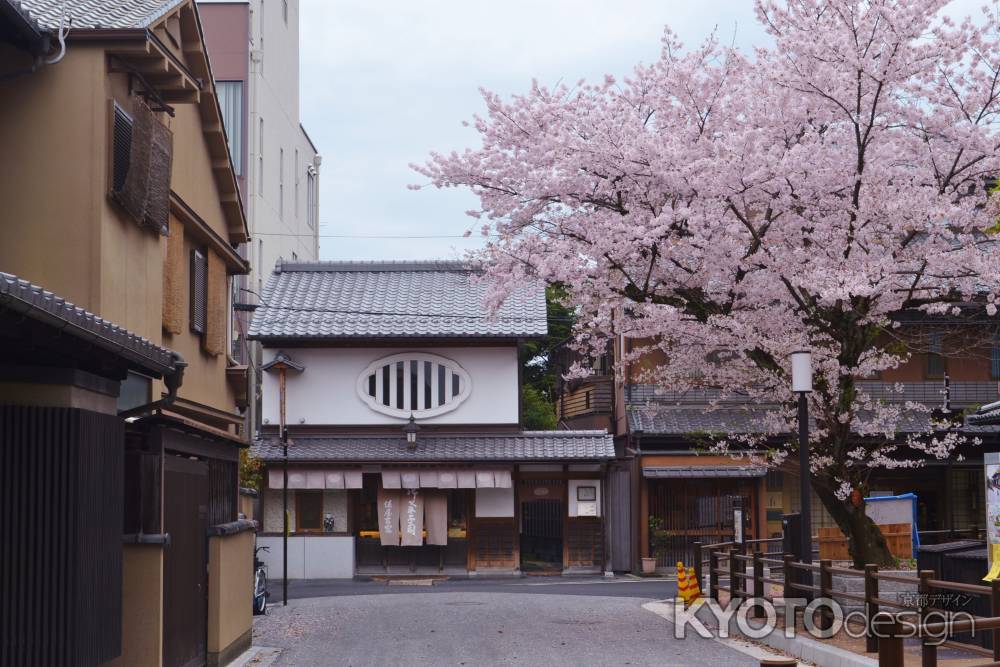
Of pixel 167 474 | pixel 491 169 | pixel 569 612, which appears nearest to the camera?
pixel 167 474

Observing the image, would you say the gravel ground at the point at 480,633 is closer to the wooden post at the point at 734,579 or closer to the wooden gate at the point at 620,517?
the wooden post at the point at 734,579

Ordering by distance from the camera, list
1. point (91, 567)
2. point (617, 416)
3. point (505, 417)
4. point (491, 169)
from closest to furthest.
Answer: point (91, 567)
point (491, 169)
point (505, 417)
point (617, 416)

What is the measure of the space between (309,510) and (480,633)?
628 inches

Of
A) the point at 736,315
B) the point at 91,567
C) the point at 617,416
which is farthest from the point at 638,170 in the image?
the point at 617,416

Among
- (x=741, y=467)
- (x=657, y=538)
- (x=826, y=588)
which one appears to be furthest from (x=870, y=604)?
(x=657, y=538)

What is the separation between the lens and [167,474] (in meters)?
12.4

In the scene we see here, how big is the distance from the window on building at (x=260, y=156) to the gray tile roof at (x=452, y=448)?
8836mm

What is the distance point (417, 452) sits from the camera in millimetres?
32719

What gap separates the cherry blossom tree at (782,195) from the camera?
17469 millimetres

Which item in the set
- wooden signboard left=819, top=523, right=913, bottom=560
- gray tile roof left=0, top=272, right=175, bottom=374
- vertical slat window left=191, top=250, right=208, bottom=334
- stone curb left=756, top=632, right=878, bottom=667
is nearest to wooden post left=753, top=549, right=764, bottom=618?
stone curb left=756, top=632, right=878, bottom=667

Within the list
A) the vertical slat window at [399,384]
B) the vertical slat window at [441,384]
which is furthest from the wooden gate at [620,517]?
the vertical slat window at [399,384]

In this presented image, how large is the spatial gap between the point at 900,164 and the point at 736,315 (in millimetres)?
3497

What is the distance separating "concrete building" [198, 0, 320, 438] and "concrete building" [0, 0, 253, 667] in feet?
59.3

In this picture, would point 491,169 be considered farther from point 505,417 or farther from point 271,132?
point 271,132
